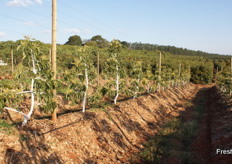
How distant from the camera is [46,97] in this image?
8516 mm

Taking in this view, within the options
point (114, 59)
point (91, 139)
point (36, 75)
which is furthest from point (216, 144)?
point (36, 75)

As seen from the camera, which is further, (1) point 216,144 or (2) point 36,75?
(1) point 216,144

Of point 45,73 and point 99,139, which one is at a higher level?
point 45,73

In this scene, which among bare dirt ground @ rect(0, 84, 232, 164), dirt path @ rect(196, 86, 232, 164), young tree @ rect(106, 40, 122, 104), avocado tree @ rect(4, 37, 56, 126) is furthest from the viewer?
young tree @ rect(106, 40, 122, 104)

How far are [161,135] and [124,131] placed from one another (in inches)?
96.9

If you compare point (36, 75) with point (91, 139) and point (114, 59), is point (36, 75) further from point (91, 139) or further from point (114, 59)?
point (114, 59)

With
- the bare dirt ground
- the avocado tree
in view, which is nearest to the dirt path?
the bare dirt ground

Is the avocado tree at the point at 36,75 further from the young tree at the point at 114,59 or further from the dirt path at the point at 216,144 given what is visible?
the young tree at the point at 114,59

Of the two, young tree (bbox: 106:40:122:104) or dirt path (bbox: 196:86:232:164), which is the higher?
young tree (bbox: 106:40:122:104)

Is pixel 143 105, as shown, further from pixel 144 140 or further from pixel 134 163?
pixel 134 163

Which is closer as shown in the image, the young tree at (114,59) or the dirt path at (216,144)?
the dirt path at (216,144)

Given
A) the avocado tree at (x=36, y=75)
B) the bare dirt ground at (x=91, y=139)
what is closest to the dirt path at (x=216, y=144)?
the bare dirt ground at (x=91, y=139)

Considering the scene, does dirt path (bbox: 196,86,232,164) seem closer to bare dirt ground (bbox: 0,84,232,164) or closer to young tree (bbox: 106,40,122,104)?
bare dirt ground (bbox: 0,84,232,164)

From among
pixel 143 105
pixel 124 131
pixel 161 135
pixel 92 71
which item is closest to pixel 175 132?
pixel 161 135
